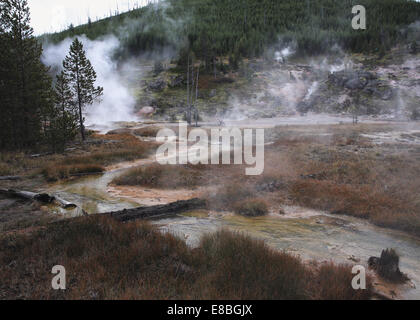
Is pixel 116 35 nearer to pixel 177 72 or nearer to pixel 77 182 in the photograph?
pixel 177 72

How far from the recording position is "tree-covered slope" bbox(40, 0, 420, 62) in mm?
76188

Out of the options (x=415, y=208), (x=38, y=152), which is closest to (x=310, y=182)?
(x=415, y=208)

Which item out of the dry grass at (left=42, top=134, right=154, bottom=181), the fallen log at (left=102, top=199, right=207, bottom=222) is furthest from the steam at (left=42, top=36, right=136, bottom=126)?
the fallen log at (left=102, top=199, right=207, bottom=222)

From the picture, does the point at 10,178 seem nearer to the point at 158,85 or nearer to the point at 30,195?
the point at 30,195

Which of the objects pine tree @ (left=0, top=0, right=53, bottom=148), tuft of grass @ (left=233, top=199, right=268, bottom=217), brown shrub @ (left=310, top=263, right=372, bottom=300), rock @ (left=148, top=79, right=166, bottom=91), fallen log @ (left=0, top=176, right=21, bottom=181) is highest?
rock @ (left=148, top=79, right=166, bottom=91)

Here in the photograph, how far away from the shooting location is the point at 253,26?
326ft

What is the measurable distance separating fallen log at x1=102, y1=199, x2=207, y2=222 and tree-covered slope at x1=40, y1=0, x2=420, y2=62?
63.7 meters

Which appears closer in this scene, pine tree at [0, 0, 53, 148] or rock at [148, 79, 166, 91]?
pine tree at [0, 0, 53, 148]

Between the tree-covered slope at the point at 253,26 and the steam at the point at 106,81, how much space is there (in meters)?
7.39

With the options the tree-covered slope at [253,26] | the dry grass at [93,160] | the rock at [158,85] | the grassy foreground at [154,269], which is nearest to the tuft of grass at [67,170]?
the dry grass at [93,160]

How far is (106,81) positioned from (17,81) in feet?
145

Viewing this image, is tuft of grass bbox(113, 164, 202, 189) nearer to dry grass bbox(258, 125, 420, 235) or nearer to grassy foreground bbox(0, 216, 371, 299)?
dry grass bbox(258, 125, 420, 235)

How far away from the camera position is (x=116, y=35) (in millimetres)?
98750
